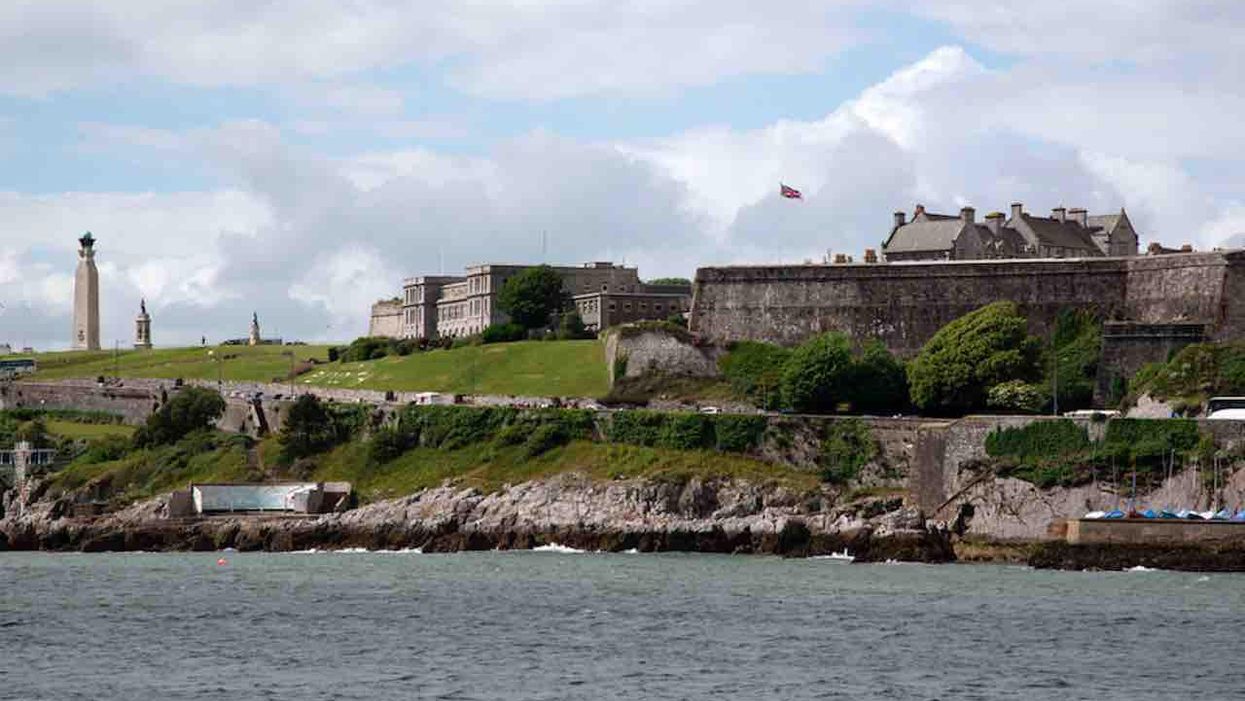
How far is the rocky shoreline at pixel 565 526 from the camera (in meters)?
79.6

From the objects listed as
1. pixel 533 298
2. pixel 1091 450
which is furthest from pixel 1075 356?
pixel 533 298

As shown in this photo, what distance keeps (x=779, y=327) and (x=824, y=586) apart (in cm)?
3782

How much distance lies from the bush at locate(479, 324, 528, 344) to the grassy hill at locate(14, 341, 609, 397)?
5.47 feet

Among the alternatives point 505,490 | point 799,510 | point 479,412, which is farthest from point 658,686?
point 479,412

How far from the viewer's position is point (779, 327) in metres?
104

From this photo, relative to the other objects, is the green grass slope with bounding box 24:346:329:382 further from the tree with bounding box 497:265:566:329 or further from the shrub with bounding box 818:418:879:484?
the shrub with bounding box 818:418:879:484

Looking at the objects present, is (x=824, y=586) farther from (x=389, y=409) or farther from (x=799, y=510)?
(x=389, y=409)

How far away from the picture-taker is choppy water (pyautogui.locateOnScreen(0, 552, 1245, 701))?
156 feet

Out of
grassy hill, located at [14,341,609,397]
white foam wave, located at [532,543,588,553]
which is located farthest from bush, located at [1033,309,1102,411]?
grassy hill, located at [14,341,609,397]

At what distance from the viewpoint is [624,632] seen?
56.4 metres

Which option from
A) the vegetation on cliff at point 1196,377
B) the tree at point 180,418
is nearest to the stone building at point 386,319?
the tree at point 180,418

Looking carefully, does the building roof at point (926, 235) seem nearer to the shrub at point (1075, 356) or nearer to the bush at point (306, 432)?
the shrub at point (1075, 356)

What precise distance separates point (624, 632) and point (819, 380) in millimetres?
37475

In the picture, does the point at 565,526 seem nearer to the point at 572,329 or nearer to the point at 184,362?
the point at 572,329
